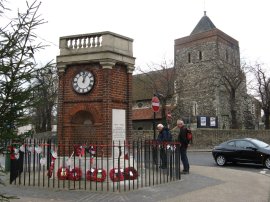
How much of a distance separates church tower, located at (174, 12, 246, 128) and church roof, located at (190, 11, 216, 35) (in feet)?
2.21

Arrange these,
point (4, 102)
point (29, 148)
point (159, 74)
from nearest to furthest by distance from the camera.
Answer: point (4, 102) → point (29, 148) → point (159, 74)

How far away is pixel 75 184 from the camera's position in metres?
10.2

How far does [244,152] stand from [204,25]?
43749 mm

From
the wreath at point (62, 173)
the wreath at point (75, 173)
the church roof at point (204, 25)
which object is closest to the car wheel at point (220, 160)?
the wreath at point (75, 173)

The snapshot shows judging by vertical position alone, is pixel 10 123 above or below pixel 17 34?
below

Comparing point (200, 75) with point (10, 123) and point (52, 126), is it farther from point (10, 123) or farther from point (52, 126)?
point (10, 123)

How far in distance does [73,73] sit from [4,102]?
24.7 ft

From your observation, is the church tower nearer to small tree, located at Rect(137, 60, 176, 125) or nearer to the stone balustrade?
small tree, located at Rect(137, 60, 176, 125)

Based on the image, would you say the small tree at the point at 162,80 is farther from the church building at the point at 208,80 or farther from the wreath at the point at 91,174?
the wreath at the point at 91,174

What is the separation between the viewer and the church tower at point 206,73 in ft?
161

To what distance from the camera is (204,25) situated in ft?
189

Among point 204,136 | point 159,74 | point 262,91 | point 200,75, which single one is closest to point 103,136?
point 204,136

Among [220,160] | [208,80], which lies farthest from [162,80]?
[220,160]

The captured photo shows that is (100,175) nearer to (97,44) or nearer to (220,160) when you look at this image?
(97,44)
